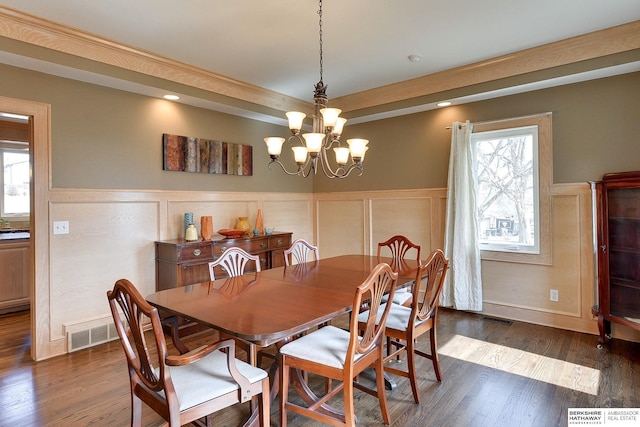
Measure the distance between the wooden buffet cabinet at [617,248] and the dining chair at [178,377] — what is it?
9.94 ft

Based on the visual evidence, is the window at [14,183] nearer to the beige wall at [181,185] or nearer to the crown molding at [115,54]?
the beige wall at [181,185]

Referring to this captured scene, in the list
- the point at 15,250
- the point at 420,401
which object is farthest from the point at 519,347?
the point at 15,250

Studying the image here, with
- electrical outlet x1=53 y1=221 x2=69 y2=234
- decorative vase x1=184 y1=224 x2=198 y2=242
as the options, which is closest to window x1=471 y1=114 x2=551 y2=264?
decorative vase x1=184 y1=224 x2=198 y2=242

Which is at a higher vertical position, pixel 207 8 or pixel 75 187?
pixel 207 8

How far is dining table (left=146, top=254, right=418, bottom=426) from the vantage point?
62.1 inches

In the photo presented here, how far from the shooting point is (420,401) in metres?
2.31

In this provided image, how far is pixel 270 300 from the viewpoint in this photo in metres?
1.99

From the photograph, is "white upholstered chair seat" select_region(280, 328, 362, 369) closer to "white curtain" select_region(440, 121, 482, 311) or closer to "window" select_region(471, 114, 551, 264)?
"white curtain" select_region(440, 121, 482, 311)

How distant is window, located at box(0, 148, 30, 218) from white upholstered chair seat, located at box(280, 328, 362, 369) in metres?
5.81

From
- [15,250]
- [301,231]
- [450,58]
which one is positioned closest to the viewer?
[450,58]

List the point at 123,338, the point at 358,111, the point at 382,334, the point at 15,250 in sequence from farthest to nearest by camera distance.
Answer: the point at 358,111 → the point at 15,250 → the point at 382,334 → the point at 123,338

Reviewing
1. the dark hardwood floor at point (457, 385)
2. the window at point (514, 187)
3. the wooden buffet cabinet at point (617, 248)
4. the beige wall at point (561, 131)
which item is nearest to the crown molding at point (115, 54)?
the beige wall at point (561, 131)

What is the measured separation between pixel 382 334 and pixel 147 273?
267 cm

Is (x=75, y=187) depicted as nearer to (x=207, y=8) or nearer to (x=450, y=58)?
(x=207, y=8)
